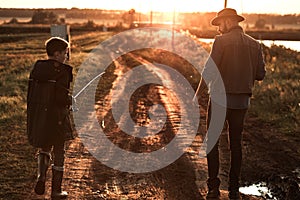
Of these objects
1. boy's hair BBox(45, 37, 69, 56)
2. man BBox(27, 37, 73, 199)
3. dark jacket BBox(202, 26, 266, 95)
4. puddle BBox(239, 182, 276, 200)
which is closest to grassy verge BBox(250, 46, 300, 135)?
puddle BBox(239, 182, 276, 200)

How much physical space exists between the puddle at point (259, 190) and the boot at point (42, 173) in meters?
2.61

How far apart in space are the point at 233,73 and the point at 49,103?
213cm

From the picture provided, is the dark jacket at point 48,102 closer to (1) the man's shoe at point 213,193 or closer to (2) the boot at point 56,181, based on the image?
(2) the boot at point 56,181

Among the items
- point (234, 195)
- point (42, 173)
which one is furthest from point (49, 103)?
point (234, 195)

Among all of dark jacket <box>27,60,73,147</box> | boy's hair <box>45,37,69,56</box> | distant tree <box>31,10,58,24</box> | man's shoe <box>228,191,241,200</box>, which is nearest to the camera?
dark jacket <box>27,60,73,147</box>

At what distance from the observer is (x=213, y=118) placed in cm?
554

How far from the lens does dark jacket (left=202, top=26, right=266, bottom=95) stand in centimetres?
537

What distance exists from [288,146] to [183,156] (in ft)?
7.36

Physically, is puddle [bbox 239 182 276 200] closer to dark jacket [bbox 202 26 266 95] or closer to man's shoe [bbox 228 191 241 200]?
man's shoe [bbox 228 191 241 200]

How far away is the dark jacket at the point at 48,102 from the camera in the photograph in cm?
493

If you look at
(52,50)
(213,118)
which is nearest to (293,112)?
(213,118)

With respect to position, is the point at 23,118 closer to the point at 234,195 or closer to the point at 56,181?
the point at 56,181

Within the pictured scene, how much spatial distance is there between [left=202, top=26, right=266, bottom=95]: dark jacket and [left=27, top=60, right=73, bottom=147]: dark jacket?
5.54 feet

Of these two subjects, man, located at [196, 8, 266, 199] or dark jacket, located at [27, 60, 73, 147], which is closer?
dark jacket, located at [27, 60, 73, 147]
